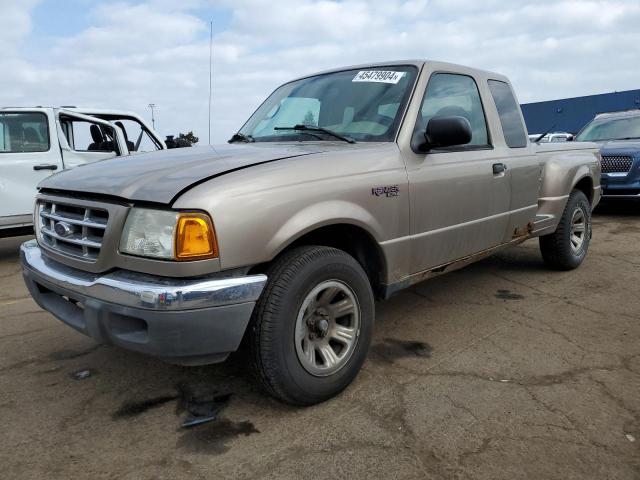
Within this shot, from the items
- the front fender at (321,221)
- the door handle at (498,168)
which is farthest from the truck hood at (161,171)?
the door handle at (498,168)

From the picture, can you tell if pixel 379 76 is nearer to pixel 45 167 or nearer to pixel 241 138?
pixel 241 138

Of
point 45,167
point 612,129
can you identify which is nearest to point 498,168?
point 45,167

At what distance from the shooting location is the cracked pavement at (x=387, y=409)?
204 cm

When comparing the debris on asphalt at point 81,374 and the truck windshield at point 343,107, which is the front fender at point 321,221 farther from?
the debris on asphalt at point 81,374

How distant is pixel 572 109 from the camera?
123 ft

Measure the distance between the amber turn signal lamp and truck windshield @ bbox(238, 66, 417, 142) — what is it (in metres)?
1.28

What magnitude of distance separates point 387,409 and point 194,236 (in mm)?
1255

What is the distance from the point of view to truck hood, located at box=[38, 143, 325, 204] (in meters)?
2.14

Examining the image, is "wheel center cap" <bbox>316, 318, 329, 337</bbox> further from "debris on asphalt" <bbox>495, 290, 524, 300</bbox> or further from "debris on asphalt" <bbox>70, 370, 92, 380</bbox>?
"debris on asphalt" <bbox>495, 290, 524, 300</bbox>

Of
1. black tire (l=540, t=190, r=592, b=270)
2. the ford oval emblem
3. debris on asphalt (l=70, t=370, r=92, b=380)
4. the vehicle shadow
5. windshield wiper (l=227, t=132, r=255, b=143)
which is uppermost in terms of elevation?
windshield wiper (l=227, t=132, r=255, b=143)

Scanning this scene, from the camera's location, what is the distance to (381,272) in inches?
112

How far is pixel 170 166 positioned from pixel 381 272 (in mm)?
1276

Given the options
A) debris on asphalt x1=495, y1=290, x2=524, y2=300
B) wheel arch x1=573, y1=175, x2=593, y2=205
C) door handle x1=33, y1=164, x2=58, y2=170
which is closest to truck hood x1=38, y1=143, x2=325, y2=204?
debris on asphalt x1=495, y1=290, x2=524, y2=300

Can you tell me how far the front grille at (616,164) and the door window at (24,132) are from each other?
27.8ft
